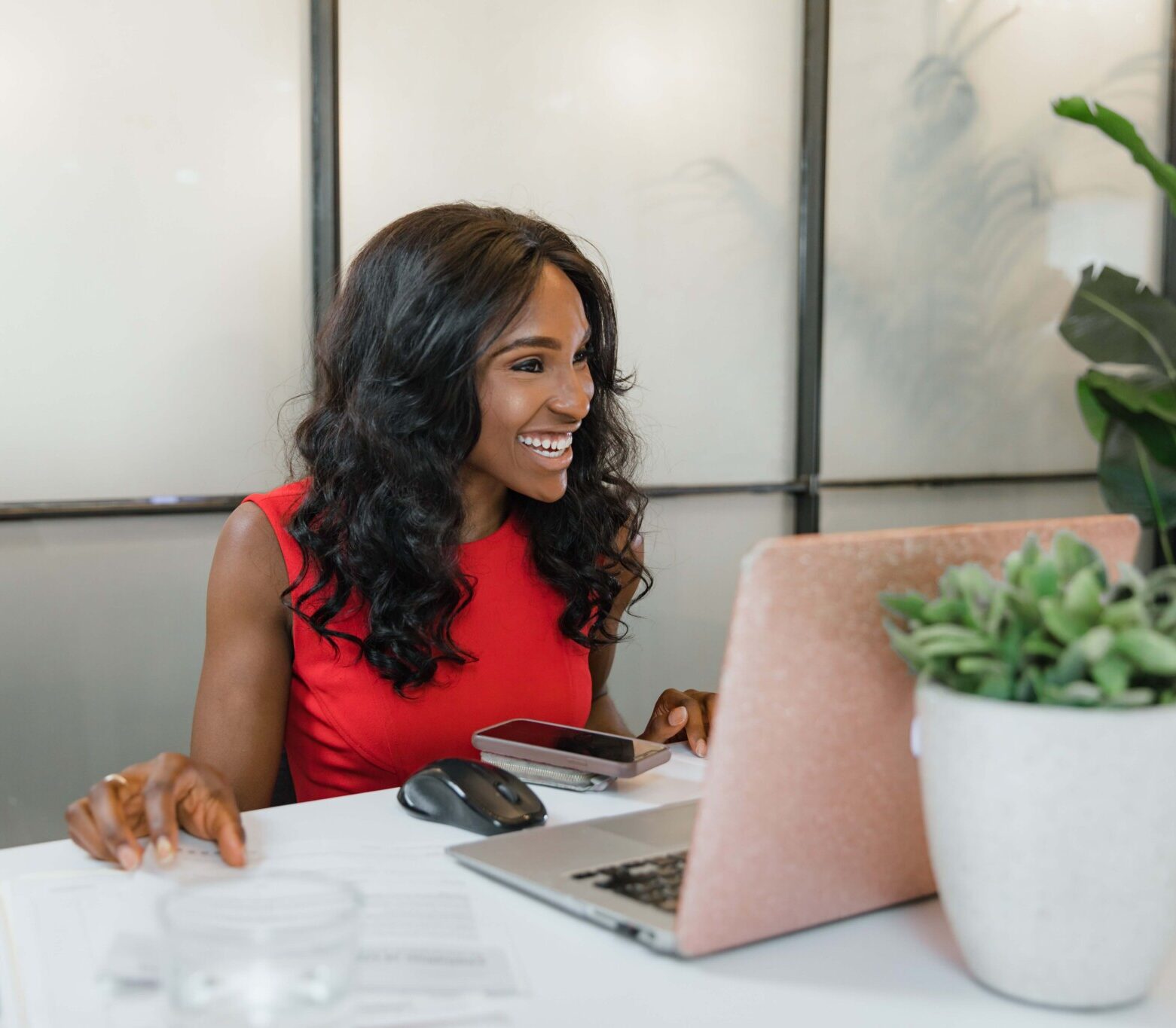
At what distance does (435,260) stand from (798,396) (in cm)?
167

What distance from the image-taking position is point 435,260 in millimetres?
1642

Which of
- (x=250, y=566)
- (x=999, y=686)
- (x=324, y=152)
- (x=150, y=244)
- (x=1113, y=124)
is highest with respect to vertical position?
(x=1113, y=124)

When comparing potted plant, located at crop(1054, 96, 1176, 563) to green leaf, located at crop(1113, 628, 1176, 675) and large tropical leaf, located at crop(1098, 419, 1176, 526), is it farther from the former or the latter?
green leaf, located at crop(1113, 628, 1176, 675)

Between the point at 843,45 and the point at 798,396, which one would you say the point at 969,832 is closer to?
the point at 798,396

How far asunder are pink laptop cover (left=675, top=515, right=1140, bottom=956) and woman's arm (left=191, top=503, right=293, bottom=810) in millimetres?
886

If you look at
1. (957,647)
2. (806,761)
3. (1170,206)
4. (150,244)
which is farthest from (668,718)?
(1170,206)

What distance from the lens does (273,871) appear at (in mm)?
975

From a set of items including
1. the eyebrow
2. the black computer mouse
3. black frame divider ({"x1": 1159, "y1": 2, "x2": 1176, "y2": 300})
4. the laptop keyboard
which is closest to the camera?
the laptop keyboard

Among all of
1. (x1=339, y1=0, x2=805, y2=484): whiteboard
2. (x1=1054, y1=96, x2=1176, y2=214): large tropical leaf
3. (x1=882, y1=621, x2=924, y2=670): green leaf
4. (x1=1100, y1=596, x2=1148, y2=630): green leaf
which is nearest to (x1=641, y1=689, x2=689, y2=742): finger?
(x1=882, y1=621, x2=924, y2=670): green leaf

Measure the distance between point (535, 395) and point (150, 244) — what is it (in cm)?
94

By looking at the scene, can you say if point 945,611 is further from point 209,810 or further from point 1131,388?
point 1131,388

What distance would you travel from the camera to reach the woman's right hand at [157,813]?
0.98 m

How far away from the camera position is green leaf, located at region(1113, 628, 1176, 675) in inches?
25.6

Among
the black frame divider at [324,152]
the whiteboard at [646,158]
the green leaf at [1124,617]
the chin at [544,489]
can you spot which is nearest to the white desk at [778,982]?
the green leaf at [1124,617]
